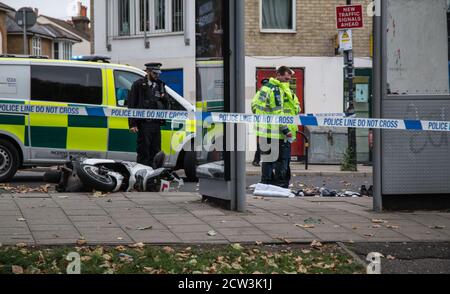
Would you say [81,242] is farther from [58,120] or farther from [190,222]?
[58,120]

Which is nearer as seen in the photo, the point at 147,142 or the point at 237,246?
the point at 237,246

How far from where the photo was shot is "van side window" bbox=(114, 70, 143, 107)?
1259 centimetres

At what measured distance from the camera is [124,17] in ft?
81.3

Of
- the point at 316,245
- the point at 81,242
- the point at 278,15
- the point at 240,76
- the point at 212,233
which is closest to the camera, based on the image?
the point at 81,242

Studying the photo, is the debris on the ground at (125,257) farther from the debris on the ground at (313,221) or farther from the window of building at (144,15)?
the window of building at (144,15)

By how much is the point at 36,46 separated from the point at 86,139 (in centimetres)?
4536

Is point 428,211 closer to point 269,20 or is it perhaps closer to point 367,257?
point 367,257

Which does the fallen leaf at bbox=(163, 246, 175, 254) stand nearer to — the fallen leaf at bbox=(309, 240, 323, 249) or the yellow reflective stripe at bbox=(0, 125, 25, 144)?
the fallen leaf at bbox=(309, 240, 323, 249)

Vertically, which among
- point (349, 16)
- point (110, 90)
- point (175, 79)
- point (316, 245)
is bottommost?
point (316, 245)

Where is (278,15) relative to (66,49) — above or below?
below

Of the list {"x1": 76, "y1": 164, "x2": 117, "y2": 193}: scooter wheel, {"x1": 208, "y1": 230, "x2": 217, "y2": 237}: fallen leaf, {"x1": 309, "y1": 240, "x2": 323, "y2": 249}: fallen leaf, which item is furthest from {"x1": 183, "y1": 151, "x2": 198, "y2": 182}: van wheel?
{"x1": 309, "y1": 240, "x2": 323, "y2": 249}: fallen leaf

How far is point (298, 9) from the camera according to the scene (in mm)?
21078

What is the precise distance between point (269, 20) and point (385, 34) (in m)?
13.4

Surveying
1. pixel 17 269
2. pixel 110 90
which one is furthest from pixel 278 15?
pixel 17 269
